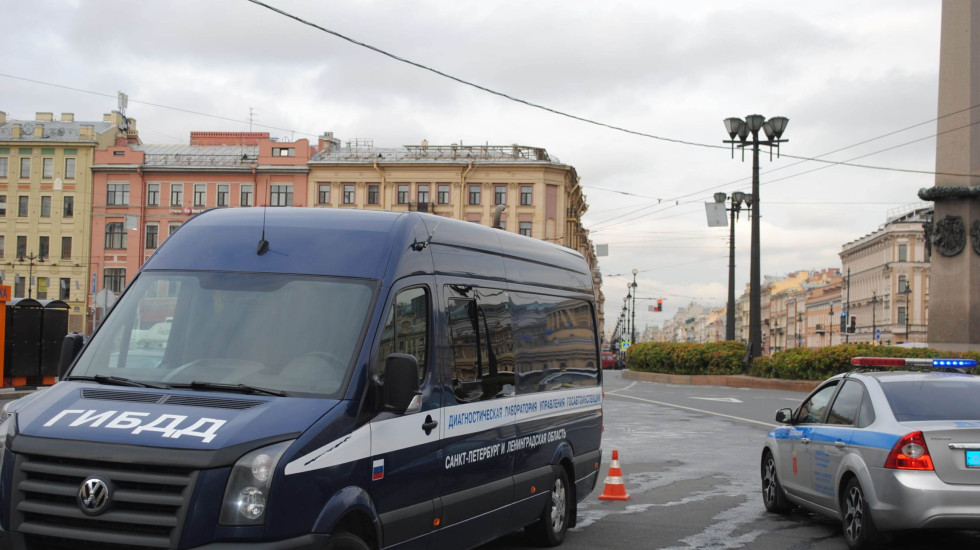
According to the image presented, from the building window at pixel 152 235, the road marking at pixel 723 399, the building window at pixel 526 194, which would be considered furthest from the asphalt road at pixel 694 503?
the building window at pixel 152 235

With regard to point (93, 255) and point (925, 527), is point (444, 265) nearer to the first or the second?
point (925, 527)

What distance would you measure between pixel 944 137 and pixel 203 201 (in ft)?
196

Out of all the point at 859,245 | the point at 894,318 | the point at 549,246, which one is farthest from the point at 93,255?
the point at 859,245

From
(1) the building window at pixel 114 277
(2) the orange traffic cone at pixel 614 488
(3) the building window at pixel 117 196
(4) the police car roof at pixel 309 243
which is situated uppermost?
(3) the building window at pixel 117 196

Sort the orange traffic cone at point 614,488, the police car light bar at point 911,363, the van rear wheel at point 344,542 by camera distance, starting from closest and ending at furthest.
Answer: the van rear wheel at point 344,542, the police car light bar at point 911,363, the orange traffic cone at point 614,488

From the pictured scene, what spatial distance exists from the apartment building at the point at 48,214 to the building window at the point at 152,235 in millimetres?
4770

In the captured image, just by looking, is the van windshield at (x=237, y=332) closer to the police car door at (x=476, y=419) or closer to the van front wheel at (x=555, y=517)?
the police car door at (x=476, y=419)

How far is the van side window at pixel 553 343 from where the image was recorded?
839 cm

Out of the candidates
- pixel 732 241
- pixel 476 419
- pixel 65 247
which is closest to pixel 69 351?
pixel 476 419

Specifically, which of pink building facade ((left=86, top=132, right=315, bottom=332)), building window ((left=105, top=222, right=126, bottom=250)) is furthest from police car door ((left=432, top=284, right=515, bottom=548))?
building window ((left=105, top=222, right=126, bottom=250))

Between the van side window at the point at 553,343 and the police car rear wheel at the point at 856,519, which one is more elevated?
the van side window at the point at 553,343

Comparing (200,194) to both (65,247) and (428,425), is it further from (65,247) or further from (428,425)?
(428,425)

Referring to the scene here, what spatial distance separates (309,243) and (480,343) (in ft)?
5.28

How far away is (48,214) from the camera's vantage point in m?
79.8
